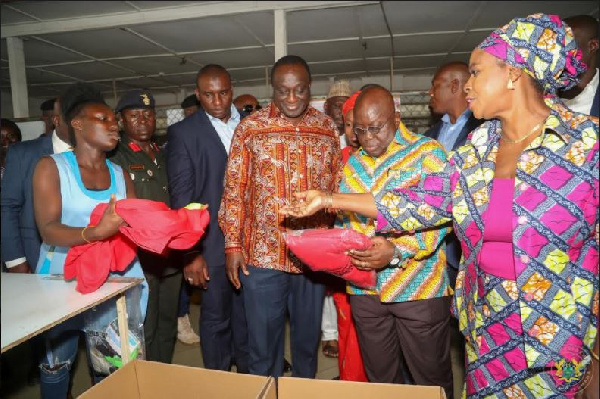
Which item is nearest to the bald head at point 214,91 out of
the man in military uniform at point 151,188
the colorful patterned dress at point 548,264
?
the man in military uniform at point 151,188

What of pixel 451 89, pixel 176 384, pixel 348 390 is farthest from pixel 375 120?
pixel 176 384

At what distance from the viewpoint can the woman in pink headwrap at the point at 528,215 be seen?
1.31 meters

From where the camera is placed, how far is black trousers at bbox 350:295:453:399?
6.58 ft

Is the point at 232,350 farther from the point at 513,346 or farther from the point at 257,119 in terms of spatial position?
the point at 513,346

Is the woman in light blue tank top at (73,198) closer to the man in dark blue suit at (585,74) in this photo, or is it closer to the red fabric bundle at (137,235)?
the red fabric bundle at (137,235)

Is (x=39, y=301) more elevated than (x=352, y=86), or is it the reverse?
(x=352, y=86)

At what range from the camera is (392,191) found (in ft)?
5.59

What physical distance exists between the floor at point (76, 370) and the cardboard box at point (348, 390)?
1837mm

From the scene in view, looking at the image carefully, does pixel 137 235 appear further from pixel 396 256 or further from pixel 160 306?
pixel 160 306

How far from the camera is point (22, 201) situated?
8.72ft

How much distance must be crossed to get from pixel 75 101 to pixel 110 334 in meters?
1.33

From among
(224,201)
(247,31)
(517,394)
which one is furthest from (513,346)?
(247,31)

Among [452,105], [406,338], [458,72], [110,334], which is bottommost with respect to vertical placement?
[406,338]

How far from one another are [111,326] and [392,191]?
4.92 ft
